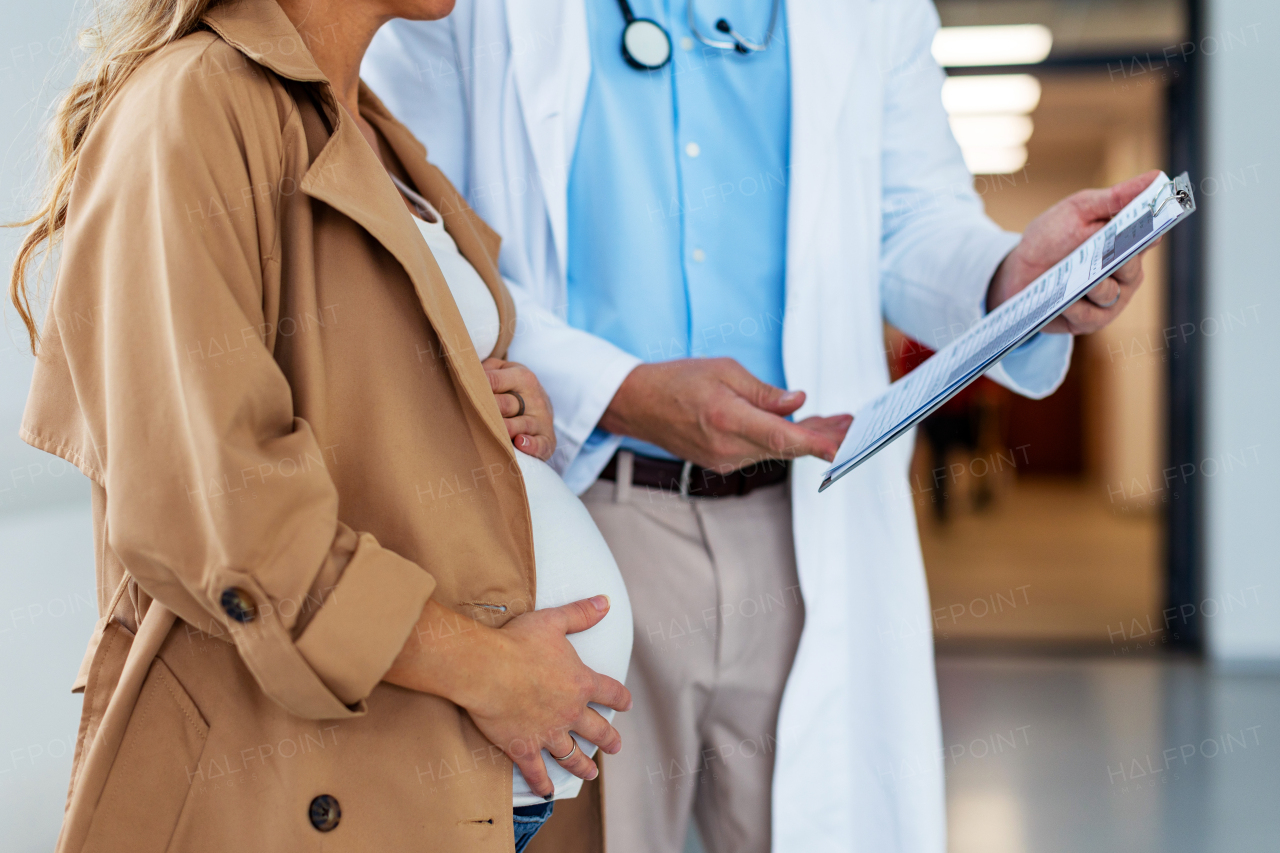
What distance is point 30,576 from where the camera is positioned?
171cm

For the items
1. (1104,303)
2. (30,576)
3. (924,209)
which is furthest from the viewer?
(30,576)

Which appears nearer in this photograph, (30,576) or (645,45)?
(645,45)

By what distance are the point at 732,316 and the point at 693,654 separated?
1.43 feet

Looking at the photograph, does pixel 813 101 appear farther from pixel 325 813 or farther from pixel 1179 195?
pixel 325 813

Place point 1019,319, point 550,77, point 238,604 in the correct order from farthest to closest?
1. point 550,77
2. point 1019,319
3. point 238,604

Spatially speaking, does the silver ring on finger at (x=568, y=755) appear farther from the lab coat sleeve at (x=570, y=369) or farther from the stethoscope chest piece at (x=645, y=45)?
the stethoscope chest piece at (x=645, y=45)

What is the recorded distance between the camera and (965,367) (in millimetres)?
793

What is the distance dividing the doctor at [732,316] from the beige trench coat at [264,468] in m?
0.40

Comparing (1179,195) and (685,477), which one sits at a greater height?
(1179,195)

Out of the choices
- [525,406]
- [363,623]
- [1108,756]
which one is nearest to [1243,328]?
[1108,756]

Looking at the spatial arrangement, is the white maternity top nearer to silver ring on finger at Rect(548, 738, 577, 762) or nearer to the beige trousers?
silver ring on finger at Rect(548, 738, 577, 762)

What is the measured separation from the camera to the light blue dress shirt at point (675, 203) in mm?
1191

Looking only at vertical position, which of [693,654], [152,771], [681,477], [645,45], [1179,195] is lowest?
[693,654]

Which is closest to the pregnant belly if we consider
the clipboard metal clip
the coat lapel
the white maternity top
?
the white maternity top
